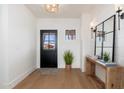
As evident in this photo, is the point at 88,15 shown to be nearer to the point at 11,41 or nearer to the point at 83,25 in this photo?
the point at 83,25

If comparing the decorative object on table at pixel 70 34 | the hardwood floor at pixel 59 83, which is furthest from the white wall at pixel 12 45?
the decorative object on table at pixel 70 34

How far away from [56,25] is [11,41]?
3835 millimetres

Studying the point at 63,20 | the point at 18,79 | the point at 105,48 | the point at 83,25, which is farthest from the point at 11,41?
the point at 63,20

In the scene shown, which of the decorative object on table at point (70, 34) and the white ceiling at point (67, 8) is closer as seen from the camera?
the white ceiling at point (67, 8)

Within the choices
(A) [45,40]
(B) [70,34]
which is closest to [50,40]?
(A) [45,40]

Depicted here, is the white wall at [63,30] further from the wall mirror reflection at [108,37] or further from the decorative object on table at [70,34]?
the wall mirror reflection at [108,37]

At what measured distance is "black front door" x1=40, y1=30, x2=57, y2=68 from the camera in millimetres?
7555

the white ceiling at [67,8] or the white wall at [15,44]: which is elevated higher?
the white ceiling at [67,8]

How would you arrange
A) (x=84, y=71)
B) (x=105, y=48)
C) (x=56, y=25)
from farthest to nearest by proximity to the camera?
(x=56, y=25) < (x=84, y=71) < (x=105, y=48)

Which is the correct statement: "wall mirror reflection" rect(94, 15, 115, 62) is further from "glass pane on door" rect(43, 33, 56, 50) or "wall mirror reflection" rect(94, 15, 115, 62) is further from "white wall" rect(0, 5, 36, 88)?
"glass pane on door" rect(43, 33, 56, 50)

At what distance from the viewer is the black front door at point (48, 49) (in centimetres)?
755

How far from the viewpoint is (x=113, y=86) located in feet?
9.65

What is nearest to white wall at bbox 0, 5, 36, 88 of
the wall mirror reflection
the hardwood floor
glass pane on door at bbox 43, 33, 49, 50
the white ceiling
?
the hardwood floor

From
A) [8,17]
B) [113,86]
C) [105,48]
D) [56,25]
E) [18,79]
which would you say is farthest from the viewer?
[56,25]
